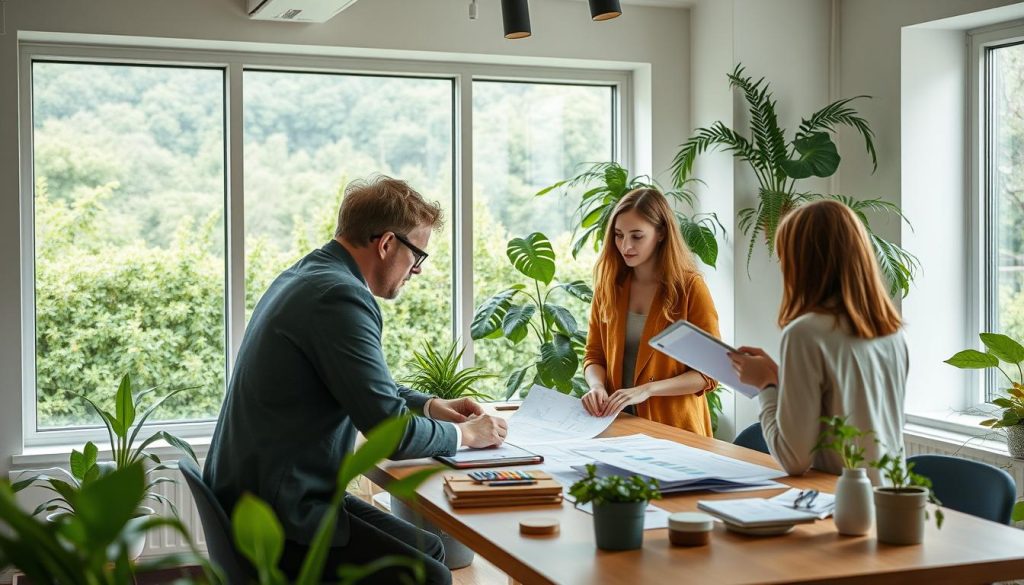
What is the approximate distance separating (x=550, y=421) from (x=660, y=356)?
1.66ft

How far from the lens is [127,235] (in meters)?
4.68

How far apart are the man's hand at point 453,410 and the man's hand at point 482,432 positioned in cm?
10

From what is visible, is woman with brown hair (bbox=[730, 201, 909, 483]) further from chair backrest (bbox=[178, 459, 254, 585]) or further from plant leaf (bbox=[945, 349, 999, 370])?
plant leaf (bbox=[945, 349, 999, 370])

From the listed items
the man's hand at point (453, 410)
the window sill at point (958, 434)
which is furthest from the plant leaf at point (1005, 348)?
the man's hand at point (453, 410)

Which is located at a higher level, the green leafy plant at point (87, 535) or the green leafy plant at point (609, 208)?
the green leafy plant at point (609, 208)

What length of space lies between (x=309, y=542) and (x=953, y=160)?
354 cm

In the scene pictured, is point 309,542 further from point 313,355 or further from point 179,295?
point 179,295

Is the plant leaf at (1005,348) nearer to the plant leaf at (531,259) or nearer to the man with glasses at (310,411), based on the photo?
the plant leaf at (531,259)

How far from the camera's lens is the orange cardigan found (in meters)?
3.36

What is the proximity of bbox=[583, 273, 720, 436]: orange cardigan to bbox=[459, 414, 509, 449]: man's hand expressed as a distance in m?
0.81

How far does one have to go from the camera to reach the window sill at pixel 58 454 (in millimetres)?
4375

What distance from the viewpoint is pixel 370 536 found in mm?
2414

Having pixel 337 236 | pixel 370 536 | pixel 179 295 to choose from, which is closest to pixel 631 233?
pixel 337 236

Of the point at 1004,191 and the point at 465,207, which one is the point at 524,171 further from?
the point at 1004,191
